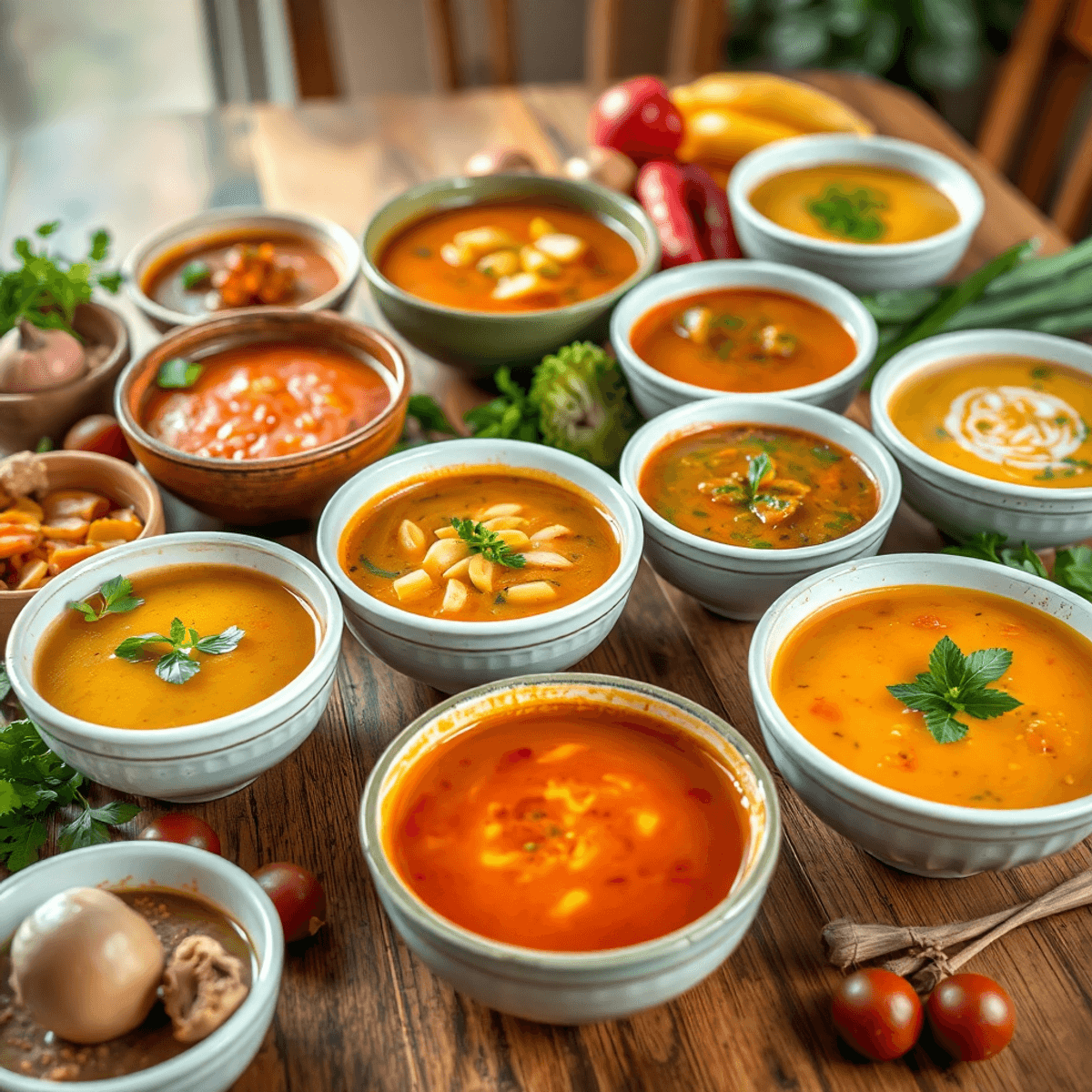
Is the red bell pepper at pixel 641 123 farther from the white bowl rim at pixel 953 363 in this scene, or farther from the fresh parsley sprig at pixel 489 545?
the fresh parsley sprig at pixel 489 545

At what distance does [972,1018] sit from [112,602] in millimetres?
1313

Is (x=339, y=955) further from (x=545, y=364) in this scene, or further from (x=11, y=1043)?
(x=545, y=364)

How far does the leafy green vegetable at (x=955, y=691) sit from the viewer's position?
1535 mm

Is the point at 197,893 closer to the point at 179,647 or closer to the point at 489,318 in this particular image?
the point at 179,647

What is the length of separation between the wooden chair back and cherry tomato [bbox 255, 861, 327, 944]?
408cm

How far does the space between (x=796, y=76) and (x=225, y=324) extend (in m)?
2.56

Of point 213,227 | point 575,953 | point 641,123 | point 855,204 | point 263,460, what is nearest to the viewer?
point 575,953

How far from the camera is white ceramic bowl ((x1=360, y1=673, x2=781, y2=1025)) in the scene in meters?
1.23

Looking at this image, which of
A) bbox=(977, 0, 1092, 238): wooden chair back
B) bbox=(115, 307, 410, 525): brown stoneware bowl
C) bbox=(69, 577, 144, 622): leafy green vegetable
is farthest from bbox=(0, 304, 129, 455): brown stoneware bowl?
bbox=(977, 0, 1092, 238): wooden chair back

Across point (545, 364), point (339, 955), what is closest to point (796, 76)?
point (545, 364)

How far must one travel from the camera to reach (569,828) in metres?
1.44

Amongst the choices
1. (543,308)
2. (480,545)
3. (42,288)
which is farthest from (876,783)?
(42,288)

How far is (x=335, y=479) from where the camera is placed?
2023 mm

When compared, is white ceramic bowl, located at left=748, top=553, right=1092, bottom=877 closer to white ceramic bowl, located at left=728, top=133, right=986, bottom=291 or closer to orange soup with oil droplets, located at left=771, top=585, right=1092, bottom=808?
orange soup with oil droplets, located at left=771, top=585, right=1092, bottom=808
